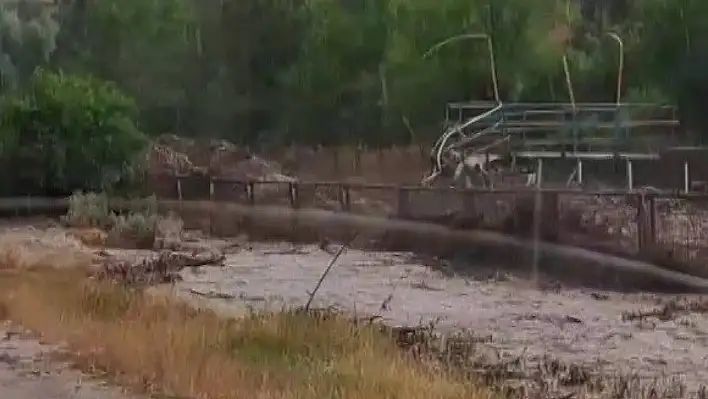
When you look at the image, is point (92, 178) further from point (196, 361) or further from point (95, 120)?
point (196, 361)

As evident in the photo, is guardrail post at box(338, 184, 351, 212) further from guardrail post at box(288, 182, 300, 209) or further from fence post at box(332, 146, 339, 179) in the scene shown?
guardrail post at box(288, 182, 300, 209)

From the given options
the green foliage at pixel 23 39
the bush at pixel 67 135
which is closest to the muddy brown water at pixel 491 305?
the bush at pixel 67 135

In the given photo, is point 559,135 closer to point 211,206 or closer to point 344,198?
point 344,198

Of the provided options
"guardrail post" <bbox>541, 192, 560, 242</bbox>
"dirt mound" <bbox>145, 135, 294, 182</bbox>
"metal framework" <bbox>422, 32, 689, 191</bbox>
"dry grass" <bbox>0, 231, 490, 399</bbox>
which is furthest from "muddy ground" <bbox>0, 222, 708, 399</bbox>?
"dirt mound" <bbox>145, 135, 294, 182</bbox>

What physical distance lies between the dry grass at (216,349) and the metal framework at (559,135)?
2.49 m

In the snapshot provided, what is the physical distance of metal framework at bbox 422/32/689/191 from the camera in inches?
258

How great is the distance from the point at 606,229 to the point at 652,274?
0.53 meters

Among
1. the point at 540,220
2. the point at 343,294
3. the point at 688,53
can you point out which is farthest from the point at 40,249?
the point at 688,53

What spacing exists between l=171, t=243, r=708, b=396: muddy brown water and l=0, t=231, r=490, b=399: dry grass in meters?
0.45

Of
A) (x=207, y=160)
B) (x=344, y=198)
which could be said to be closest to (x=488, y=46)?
(x=344, y=198)

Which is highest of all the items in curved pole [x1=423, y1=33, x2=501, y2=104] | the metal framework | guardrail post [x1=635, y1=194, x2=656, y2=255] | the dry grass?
curved pole [x1=423, y1=33, x2=501, y2=104]

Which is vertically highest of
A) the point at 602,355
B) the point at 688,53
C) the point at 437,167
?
the point at 688,53

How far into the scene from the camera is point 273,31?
9266 millimetres

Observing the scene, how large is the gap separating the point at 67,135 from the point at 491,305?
5001mm
